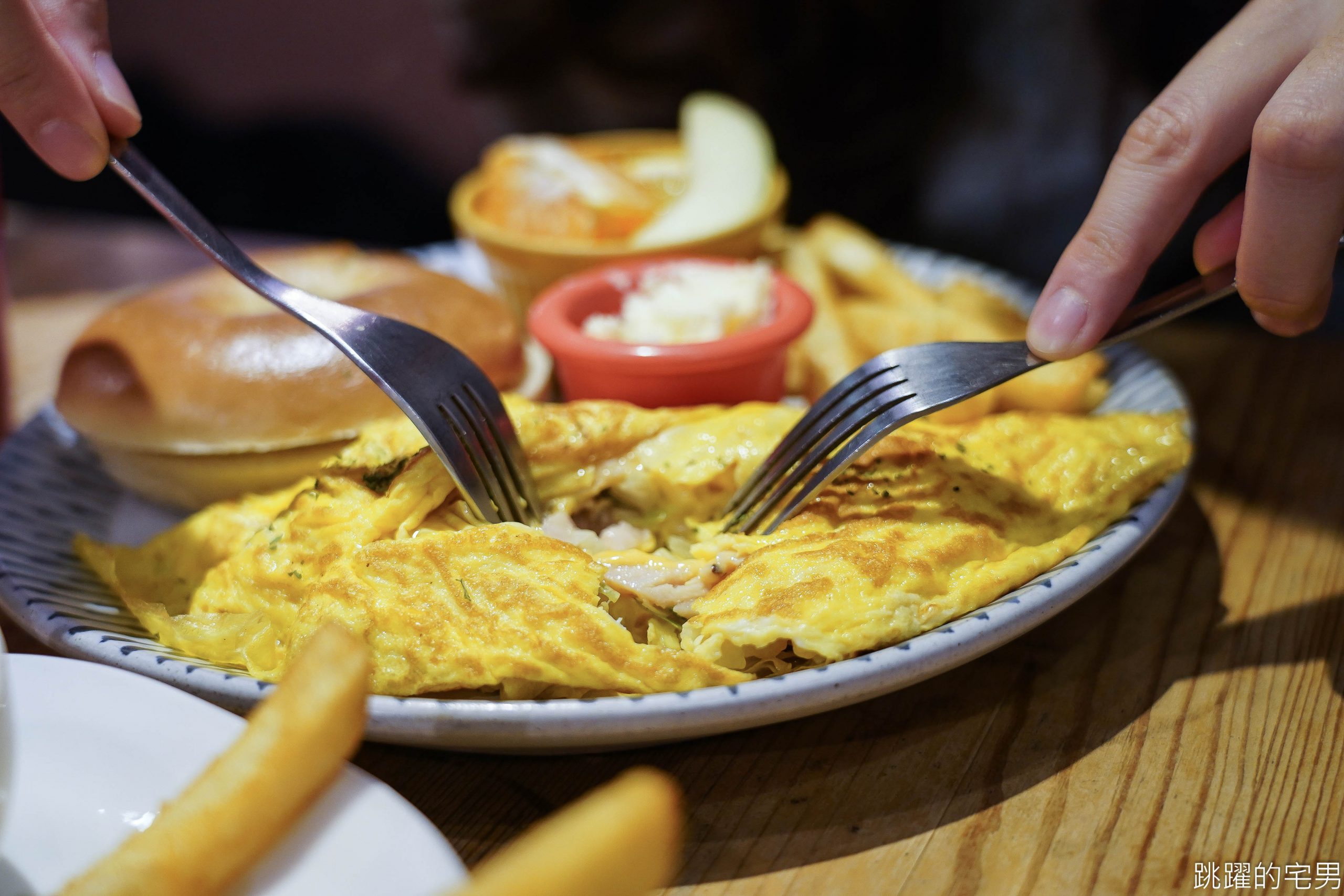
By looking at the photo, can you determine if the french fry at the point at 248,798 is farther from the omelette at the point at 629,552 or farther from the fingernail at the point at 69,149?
the fingernail at the point at 69,149

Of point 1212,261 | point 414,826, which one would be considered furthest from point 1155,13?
point 414,826

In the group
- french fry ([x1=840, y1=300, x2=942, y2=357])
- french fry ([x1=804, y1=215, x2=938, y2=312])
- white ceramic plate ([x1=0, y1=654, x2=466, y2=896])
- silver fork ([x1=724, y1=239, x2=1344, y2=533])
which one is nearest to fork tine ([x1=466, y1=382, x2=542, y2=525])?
silver fork ([x1=724, y1=239, x2=1344, y2=533])

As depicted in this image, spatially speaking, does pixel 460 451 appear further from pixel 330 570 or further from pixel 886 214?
pixel 886 214

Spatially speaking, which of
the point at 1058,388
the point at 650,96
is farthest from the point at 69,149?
the point at 650,96

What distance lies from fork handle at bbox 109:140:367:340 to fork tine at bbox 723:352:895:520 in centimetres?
77

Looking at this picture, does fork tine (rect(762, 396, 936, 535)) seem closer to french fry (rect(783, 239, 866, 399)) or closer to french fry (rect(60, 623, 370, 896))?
french fry (rect(783, 239, 866, 399))

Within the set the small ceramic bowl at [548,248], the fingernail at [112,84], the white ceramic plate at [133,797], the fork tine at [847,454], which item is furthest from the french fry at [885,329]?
Result: the white ceramic plate at [133,797]

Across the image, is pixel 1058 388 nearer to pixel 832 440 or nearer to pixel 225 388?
pixel 832 440

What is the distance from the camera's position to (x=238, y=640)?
163cm

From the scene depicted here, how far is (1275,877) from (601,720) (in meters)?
0.90

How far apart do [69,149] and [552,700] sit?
1.28 metres

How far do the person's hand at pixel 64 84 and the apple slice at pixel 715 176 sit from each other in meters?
1.40

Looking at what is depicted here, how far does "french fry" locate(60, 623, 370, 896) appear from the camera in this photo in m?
0.99

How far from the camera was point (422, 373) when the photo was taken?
6.03 feet
